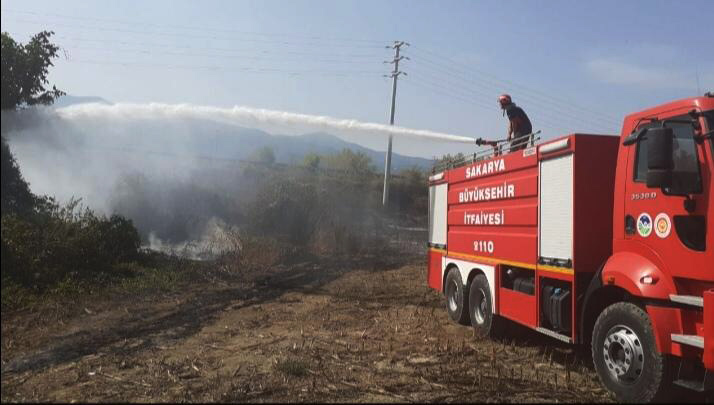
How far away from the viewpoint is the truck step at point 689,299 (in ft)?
17.0

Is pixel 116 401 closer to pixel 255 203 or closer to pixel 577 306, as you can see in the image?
pixel 577 306

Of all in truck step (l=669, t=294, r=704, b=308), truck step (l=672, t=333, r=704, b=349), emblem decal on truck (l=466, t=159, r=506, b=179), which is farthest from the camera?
emblem decal on truck (l=466, t=159, r=506, b=179)

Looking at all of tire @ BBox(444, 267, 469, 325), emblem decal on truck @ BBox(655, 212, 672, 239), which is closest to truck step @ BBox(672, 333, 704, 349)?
emblem decal on truck @ BBox(655, 212, 672, 239)

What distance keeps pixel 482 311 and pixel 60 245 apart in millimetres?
8120

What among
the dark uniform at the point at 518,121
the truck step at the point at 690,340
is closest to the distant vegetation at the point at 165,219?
the truck step at the point at 690,340

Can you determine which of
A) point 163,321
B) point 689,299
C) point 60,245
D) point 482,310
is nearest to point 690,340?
point 689,299

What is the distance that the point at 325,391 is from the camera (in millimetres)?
5730

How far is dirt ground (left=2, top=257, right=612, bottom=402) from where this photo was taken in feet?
18.7

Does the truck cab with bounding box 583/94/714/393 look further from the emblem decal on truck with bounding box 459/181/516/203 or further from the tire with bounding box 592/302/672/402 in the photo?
the emblem decal on truck with bounding box 459/181/516/203

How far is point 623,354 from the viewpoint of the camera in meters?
5.85

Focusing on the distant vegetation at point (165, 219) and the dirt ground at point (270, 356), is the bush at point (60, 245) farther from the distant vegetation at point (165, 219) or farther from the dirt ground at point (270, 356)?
the dirt ground at point (270, 356)

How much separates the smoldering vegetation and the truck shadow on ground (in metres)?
3.82

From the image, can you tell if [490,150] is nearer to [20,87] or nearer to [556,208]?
[556,208]

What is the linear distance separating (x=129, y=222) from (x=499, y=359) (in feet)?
36.1
